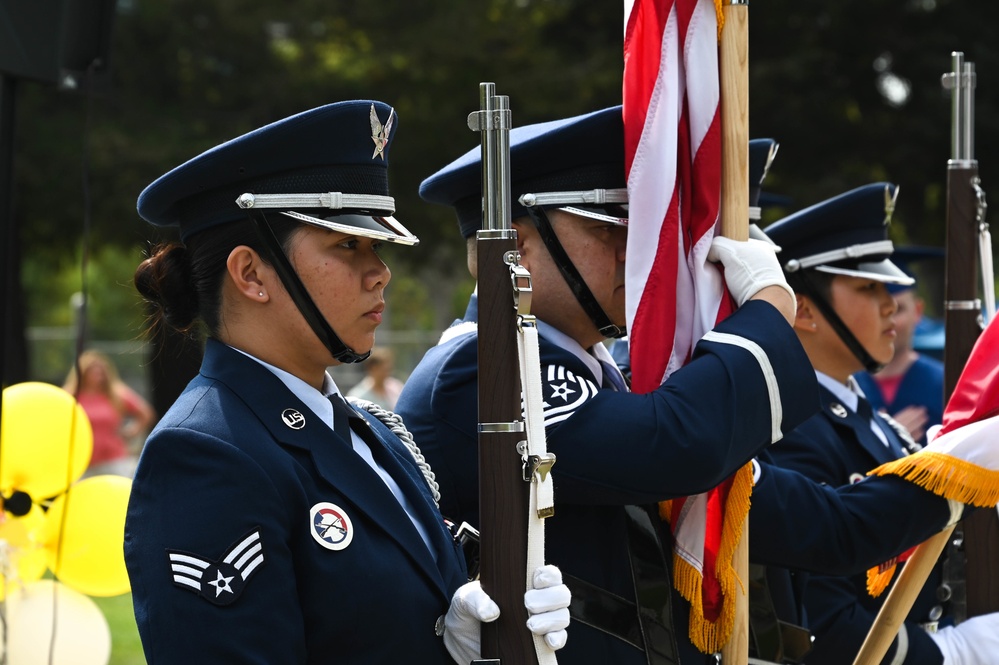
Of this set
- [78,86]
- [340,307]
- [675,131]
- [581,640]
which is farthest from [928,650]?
[78,86]

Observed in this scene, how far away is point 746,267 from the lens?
2.84 m

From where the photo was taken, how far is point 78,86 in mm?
4559

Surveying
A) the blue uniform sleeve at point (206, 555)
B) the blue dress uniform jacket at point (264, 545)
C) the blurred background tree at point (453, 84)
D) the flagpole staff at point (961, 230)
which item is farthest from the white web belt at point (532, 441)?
the blurred background tree at point (453, 84)

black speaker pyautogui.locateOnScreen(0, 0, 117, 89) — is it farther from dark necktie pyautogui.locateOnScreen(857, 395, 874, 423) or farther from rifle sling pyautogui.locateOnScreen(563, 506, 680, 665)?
dark necktie pyautogui.locateOnScreen(857, 395, 874, 423)

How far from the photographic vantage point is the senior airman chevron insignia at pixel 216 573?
7.14ft

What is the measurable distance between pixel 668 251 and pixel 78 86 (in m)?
2.58

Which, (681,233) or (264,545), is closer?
(264,545)

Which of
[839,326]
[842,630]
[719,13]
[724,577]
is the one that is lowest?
[842,630]

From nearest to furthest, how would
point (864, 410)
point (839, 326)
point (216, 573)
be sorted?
point (216, 573) < point (864, 410) < point (839, 326)

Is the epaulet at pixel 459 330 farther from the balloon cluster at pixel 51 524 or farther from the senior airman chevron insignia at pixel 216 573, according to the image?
the balloon cluster at pixel 51 524

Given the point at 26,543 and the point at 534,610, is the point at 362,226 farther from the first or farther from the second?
the point at 26,543

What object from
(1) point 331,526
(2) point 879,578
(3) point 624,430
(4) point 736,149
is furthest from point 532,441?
(2) point 879,578

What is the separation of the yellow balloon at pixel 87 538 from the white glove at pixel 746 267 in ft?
9.01

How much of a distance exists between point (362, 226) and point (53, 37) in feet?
6.54
